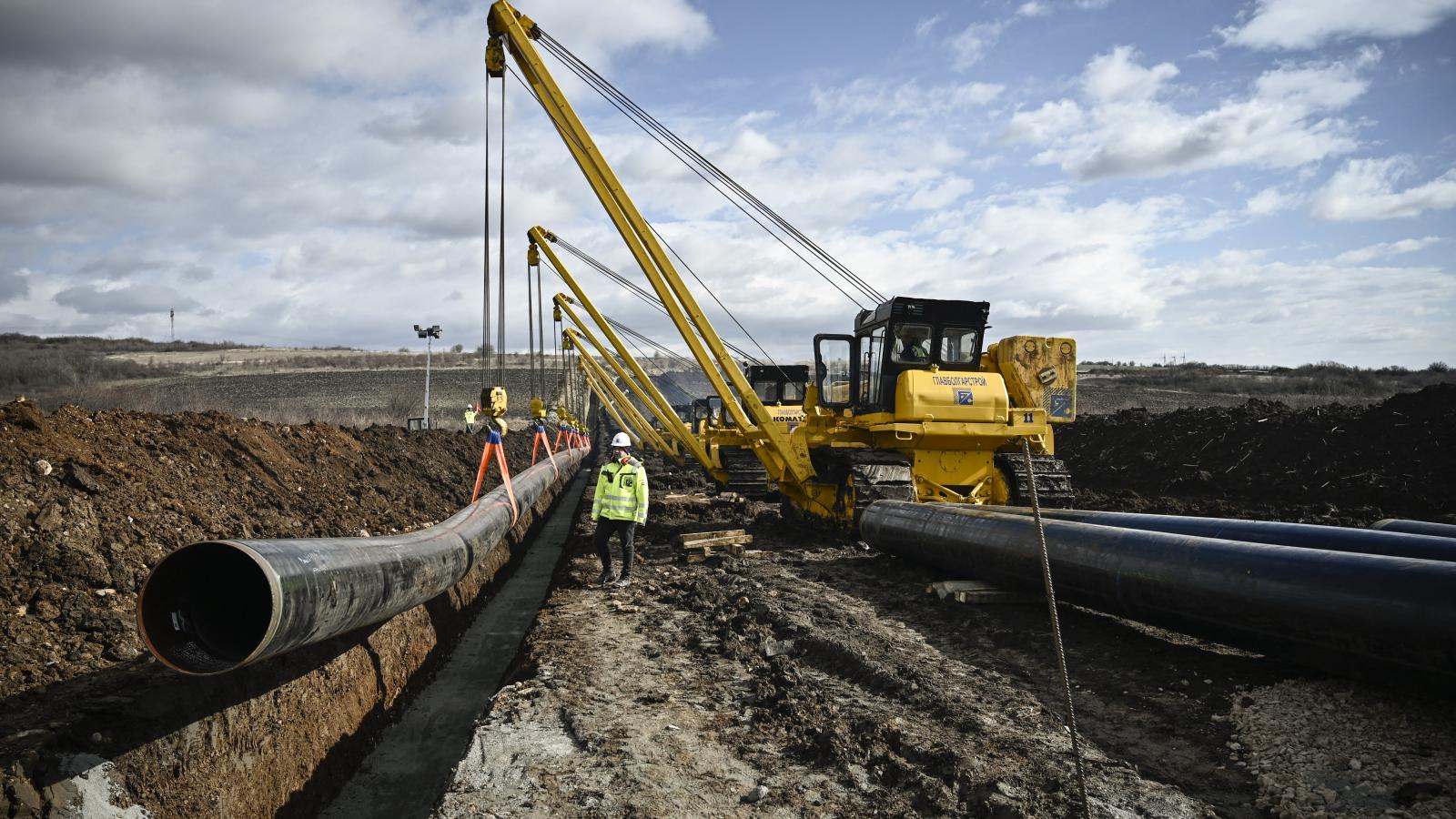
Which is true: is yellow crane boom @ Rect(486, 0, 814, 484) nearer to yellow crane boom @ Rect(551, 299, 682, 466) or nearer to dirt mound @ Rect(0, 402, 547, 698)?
dirt mound @ Rect(0, 402, 547, 698)

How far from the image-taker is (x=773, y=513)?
53.1 ft

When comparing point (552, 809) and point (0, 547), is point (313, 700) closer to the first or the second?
point (0, 547)

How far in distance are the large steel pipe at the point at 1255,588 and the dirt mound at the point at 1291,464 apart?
26.9 feet

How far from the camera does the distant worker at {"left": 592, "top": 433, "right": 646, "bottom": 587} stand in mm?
9391

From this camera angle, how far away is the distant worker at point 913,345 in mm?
11477

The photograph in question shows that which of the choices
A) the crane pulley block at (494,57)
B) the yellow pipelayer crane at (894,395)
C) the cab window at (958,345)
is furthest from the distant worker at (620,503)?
the crane pulley block at (494,57)

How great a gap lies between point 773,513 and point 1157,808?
488 inches

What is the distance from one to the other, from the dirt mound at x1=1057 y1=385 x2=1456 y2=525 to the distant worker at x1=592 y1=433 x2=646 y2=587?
9.32 metres

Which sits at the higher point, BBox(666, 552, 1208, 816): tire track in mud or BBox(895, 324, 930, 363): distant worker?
BBox(895, 324, 930, 363): distant worker

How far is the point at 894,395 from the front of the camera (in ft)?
37.4

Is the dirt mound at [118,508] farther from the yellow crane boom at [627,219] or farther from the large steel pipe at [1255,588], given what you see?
the large steel pipe at [1255,588]

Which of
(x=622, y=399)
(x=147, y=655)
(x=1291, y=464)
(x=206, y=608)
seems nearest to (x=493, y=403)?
(x=147, y=655)

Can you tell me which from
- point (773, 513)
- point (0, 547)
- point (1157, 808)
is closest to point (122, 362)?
point (773, 513)

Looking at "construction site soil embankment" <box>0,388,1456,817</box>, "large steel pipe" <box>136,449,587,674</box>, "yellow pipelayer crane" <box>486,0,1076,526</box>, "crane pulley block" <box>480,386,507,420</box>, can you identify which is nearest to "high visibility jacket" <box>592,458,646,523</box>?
"construction site soil embankment" <box>0,388,1456,817</box>
